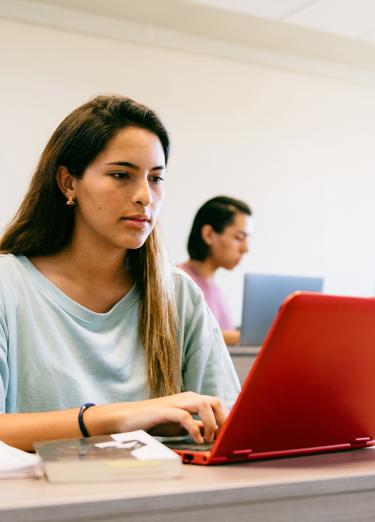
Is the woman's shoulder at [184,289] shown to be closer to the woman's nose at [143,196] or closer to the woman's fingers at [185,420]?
the woman's nose at [143,196]

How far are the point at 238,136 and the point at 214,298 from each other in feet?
4.91

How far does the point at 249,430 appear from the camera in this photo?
95cm

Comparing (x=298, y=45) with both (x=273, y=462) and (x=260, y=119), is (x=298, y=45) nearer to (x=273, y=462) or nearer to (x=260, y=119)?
(x=260, y=119)

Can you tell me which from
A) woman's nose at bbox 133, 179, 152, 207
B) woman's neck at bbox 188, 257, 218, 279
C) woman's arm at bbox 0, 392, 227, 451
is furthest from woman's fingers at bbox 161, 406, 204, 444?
woman's neck at bbox 188, 257, 218, 279

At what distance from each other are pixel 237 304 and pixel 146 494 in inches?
174

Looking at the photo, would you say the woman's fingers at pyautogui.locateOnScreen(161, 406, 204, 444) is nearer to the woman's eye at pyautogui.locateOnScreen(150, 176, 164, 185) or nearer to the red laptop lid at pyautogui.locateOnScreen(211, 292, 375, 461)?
the red laptop lid at pyautogui.locateOnScreen(211, 292, 375, 461)

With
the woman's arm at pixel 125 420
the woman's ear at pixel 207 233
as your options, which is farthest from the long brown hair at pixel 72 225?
the woman's ear at pixel 207 233

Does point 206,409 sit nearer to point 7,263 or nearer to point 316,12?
point 7,263

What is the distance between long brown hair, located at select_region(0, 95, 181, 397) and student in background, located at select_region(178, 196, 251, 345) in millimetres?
2428

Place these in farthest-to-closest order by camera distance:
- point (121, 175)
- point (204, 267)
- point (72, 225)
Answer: point (204, 267)
point (72, 225)
point (121, 175)

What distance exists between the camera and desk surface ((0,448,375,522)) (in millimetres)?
711

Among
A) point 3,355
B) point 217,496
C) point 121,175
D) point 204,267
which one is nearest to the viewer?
point 217,496

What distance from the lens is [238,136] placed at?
16.9 ft

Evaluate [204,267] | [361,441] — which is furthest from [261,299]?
[361,441]
